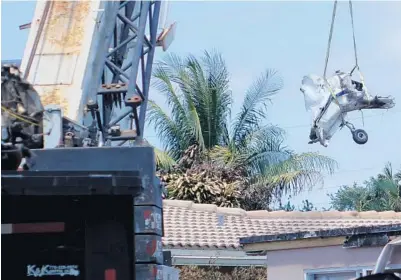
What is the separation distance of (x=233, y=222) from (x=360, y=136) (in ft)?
24.0

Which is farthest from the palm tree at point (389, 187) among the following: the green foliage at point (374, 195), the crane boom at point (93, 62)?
the crane boom at point (93, 62)

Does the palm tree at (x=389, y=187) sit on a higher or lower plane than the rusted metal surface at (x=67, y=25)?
higher

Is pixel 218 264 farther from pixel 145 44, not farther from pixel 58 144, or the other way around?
pixel 58 144

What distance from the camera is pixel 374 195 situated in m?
42.7

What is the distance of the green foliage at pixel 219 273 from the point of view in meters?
17.7

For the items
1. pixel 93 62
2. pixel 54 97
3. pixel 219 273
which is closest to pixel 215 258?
pixel 219 273

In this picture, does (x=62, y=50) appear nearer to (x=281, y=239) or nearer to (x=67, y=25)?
(x=67, y=25)

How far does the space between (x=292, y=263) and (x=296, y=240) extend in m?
0.41

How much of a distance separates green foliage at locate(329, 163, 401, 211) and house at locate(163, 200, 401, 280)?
16768mm

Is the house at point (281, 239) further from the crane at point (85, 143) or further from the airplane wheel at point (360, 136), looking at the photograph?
the crane at point (85, 143)

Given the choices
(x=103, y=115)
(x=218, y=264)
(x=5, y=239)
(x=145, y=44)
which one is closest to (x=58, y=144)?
(x=5, y=239)

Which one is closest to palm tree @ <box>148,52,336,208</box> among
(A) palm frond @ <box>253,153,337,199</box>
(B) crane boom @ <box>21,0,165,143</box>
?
(A) palm frond @ <box>253,153,337,199</box>

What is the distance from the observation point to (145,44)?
10203 mm

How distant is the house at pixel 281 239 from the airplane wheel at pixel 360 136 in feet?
3.74
